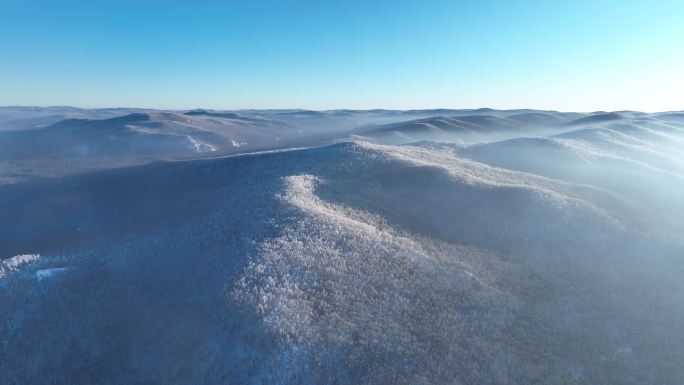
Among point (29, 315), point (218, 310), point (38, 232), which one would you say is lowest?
point (38, 232)

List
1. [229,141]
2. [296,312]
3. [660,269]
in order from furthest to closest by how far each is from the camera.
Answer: [229,141] → [660,269] → [296,312]

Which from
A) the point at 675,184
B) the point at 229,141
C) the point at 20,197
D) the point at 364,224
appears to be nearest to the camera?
the point at 364,224

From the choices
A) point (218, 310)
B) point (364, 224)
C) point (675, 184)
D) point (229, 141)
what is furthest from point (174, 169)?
point (229, 141)

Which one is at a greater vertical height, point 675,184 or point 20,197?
point 675,184

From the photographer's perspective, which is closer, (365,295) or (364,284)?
(365,295)

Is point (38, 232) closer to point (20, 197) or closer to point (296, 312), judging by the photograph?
point (20, 197)

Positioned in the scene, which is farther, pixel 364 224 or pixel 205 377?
pixel 364 224

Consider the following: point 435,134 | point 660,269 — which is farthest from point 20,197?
point 435,134
